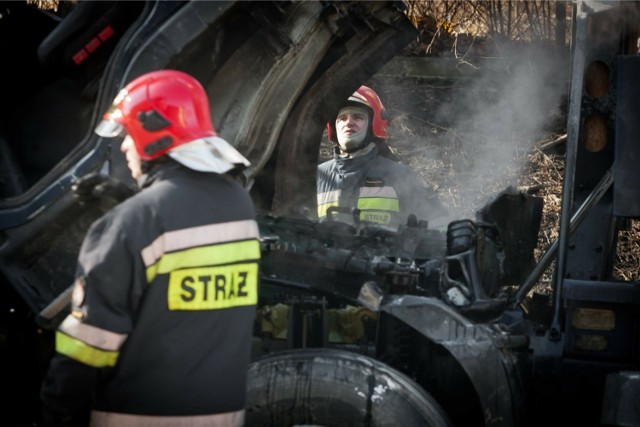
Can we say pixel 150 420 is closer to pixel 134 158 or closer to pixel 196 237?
pixel 196 237

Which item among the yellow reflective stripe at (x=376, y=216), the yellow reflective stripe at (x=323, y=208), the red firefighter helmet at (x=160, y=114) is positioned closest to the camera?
the red firefighter helmet at (x=160, y=114)

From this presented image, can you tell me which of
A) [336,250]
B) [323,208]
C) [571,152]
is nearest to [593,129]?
[571,152]

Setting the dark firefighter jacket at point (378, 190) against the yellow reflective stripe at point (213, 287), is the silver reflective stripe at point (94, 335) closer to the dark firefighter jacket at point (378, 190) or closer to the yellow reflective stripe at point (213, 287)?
the yellow reflective stripe at point (213, 287)

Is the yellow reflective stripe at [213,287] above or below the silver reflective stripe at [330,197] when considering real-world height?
below

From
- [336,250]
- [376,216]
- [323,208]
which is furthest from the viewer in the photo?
[323,208]

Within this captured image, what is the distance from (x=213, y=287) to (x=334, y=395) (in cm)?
110

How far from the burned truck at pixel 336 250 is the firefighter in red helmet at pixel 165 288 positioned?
701mm

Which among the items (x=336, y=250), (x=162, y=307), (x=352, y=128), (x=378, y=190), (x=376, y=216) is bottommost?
(x=162, y=307)

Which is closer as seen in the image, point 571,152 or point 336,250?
point 571,152

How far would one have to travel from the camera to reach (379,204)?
6695mm

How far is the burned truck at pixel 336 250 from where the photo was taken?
399 centimetres

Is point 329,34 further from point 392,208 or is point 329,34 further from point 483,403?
point 392,208

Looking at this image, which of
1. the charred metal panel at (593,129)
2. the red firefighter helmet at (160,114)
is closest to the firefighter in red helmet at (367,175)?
the charred metal panel at (593,129)

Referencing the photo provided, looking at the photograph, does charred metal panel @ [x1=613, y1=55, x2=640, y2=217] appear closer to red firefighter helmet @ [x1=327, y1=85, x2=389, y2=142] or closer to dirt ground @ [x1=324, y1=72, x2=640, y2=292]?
red firefighter helmet @ [x1=327, y1=85, x2=389, y2=142]
